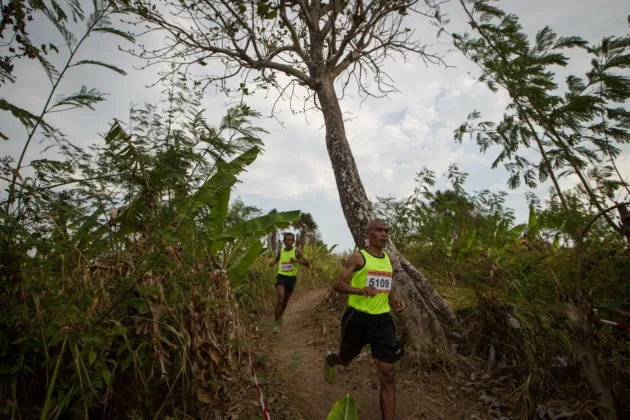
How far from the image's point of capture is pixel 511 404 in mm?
3969

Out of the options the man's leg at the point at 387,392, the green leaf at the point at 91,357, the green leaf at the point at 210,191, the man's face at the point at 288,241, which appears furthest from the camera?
the man's face at the point at 288,241

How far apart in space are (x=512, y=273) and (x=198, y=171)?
210 inches

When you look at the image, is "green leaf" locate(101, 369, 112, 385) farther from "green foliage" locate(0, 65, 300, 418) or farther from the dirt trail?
the dirt trail

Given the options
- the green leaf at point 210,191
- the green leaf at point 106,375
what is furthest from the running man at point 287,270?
the green leaf at point 106,375

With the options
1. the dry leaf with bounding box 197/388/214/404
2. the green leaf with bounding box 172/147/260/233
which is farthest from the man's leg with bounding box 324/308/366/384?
the green leaf with bounding box 172/147/260/233

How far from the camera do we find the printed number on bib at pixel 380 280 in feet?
13.2

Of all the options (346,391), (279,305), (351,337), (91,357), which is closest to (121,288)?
(91,357)

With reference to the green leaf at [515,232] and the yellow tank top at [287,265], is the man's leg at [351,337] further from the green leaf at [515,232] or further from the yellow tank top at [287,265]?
the green leaf at [515,232]

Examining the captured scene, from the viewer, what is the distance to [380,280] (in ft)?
13.4

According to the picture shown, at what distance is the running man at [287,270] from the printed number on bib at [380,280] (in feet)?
12.1

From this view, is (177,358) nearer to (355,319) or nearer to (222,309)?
(222,309)

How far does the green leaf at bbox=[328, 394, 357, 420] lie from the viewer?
2.09 metres

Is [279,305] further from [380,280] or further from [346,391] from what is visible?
[380,280]

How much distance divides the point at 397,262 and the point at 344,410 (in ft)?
12.0
